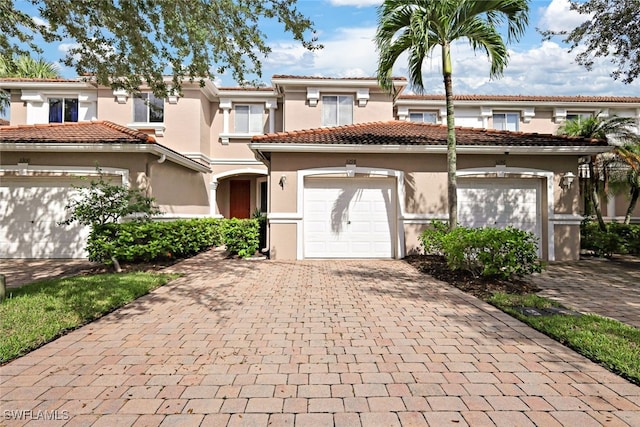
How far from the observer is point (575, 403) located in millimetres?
2904

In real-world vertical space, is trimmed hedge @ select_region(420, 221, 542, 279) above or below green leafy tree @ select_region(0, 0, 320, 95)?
below

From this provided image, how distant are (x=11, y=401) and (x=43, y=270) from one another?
7600 mm

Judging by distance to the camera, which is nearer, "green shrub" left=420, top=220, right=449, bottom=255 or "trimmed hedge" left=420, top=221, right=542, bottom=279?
"trimmed hedge" left=420, top=221, right=542, bottom=279

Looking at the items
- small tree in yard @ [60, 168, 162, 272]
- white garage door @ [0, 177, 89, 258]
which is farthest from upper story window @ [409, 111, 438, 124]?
white garage door @ [0, 177, 89, 258]

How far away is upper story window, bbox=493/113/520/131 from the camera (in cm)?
1770

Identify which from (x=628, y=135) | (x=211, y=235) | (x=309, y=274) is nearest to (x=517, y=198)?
(x=628, y=135)

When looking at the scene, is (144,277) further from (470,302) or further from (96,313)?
(470,302)

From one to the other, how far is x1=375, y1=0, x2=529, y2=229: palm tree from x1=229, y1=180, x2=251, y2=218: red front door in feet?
36.5

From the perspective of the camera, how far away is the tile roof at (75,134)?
10.4 m

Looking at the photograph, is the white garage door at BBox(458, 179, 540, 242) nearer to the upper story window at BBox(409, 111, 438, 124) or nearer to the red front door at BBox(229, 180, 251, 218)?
the upper story window at BBox(409, 111, 438, 124)

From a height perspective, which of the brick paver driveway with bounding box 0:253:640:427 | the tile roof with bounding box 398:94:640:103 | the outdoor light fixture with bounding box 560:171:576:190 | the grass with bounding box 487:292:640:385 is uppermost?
the tile roof with bounding box 398:94:640:103

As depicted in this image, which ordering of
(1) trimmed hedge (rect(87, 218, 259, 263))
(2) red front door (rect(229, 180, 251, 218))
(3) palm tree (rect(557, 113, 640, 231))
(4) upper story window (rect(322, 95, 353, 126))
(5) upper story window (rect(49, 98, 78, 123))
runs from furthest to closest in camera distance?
(2) red front door (rect(229, 180, 251, 218)), (5) upper story window (rect(49, 98, 78, 123)), (4) upper story window (rect(322, 95, 353, 126)), (3) palm tree (rect(557, 113, 640, 231)), (1) trimmed hedge (rect(87, 218, 259, 263))

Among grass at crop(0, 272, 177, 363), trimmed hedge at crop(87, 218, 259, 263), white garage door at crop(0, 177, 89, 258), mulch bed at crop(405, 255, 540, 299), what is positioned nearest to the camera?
grass at crop(0, 272, 177, 363)

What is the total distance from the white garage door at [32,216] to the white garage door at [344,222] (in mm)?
7123
